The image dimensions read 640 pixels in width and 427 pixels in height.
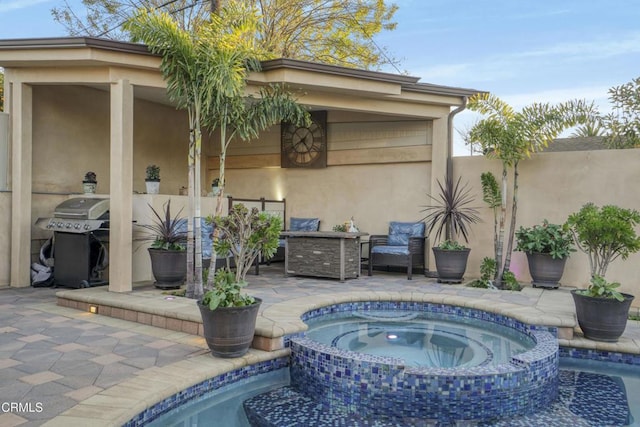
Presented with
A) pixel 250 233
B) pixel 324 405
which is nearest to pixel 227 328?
pixel 324 405

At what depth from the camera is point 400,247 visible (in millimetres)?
7855

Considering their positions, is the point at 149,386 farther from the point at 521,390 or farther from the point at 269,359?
the point at 521,390

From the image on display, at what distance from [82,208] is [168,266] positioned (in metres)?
1.68

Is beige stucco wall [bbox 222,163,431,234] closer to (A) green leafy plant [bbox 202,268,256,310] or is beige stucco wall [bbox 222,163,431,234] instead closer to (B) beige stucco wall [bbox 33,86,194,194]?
(B) beige stucco wall [bbox 33,86,194,194]

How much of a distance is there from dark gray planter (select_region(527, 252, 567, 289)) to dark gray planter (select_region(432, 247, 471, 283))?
1.00 metres

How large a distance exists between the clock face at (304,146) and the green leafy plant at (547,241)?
414 centimetres

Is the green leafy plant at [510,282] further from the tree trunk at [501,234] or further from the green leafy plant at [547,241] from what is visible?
the green leafy plant at [547,241]

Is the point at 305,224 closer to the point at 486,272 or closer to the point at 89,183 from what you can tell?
the point at 486,272

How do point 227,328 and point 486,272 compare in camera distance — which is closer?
point 227,328

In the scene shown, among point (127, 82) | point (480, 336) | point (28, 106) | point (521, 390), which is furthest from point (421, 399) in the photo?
point (28, 106)

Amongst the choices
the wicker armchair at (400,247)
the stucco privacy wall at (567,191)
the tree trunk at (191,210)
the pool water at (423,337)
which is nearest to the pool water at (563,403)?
the pool water at (423,337)

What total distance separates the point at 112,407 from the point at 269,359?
57.8 inches

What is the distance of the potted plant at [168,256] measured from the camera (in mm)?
6129

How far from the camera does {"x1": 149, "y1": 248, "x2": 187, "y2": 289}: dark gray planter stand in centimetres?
612
